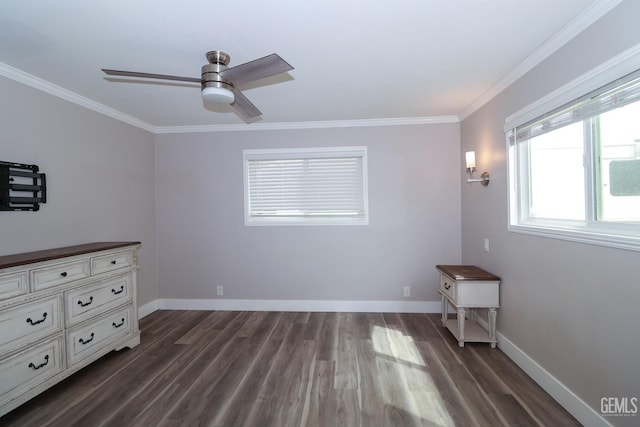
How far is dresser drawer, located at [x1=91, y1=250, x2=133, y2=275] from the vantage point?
2375 millimetres

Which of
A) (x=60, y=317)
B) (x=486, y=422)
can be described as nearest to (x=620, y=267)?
(x=486, y=422)

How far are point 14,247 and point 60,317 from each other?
2.41 ft

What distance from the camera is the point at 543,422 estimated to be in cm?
174

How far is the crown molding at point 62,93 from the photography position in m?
2.18

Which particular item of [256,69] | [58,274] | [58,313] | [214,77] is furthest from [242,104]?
[58,313]

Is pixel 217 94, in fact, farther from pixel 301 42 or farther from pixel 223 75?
pixel 301 42

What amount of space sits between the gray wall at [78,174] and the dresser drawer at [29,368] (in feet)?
2.84

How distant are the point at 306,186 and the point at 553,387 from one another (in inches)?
121

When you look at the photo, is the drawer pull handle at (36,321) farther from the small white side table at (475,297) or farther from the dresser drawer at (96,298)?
the small white side table at (475,297)

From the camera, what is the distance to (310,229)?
3664 millimetres

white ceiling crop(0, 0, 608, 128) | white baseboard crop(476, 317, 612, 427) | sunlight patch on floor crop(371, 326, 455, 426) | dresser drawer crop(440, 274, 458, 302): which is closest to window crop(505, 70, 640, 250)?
white ceiling crop(0, 0, 608, 128)

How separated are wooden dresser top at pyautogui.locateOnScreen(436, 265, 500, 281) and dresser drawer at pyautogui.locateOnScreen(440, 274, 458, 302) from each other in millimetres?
65

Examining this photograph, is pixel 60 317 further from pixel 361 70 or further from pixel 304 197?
pixel 361 70

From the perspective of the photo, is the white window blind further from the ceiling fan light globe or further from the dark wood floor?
the ceiling fan light globe
